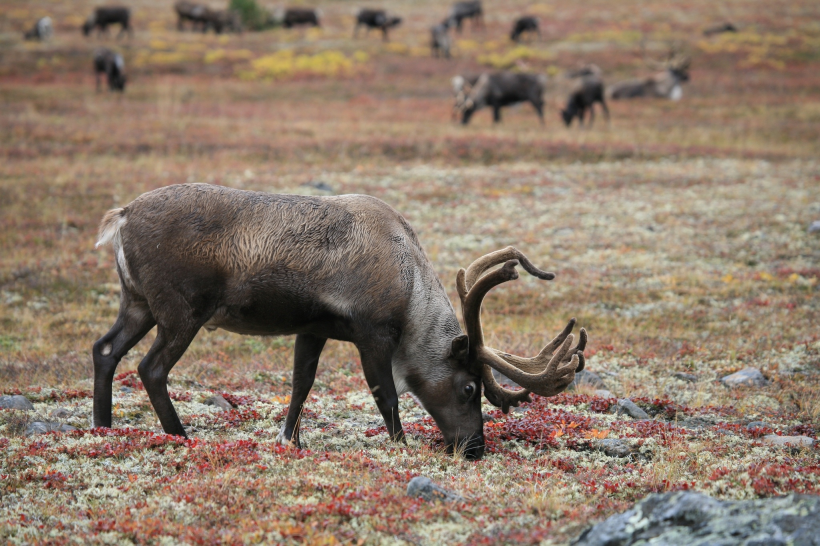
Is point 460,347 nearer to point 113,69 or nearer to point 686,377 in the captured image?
point 686,377

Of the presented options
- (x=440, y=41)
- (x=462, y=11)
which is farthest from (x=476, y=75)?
(x=462, y=11)

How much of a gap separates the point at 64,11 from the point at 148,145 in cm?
4435

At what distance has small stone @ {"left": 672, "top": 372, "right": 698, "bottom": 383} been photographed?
9.26 metres

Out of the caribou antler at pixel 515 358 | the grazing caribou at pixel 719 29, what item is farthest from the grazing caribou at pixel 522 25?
the caribou antler at pixel 515 358

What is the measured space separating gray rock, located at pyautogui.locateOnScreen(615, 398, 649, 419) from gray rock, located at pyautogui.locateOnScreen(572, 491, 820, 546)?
359 centimetres

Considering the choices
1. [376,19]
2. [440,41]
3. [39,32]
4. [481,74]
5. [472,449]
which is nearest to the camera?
[472,449]

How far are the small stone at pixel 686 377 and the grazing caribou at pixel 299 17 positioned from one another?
52077 millimetres

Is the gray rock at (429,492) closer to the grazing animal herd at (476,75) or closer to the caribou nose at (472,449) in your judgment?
the caribou nose at (472,449)

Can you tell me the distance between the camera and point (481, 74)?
3600cm

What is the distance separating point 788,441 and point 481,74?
31096 millimetres

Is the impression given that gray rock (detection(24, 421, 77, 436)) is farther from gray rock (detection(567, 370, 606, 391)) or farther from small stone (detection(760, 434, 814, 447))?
small stone (detection(760, 434, 814, 447))

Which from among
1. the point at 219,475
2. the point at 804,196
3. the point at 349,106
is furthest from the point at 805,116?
the point at 219,475

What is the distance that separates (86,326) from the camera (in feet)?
35.5

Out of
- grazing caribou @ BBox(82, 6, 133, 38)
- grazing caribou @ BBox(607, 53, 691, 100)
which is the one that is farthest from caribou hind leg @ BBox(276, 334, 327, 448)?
grazing caribou @ BBox(82, 6, 133, 38)
